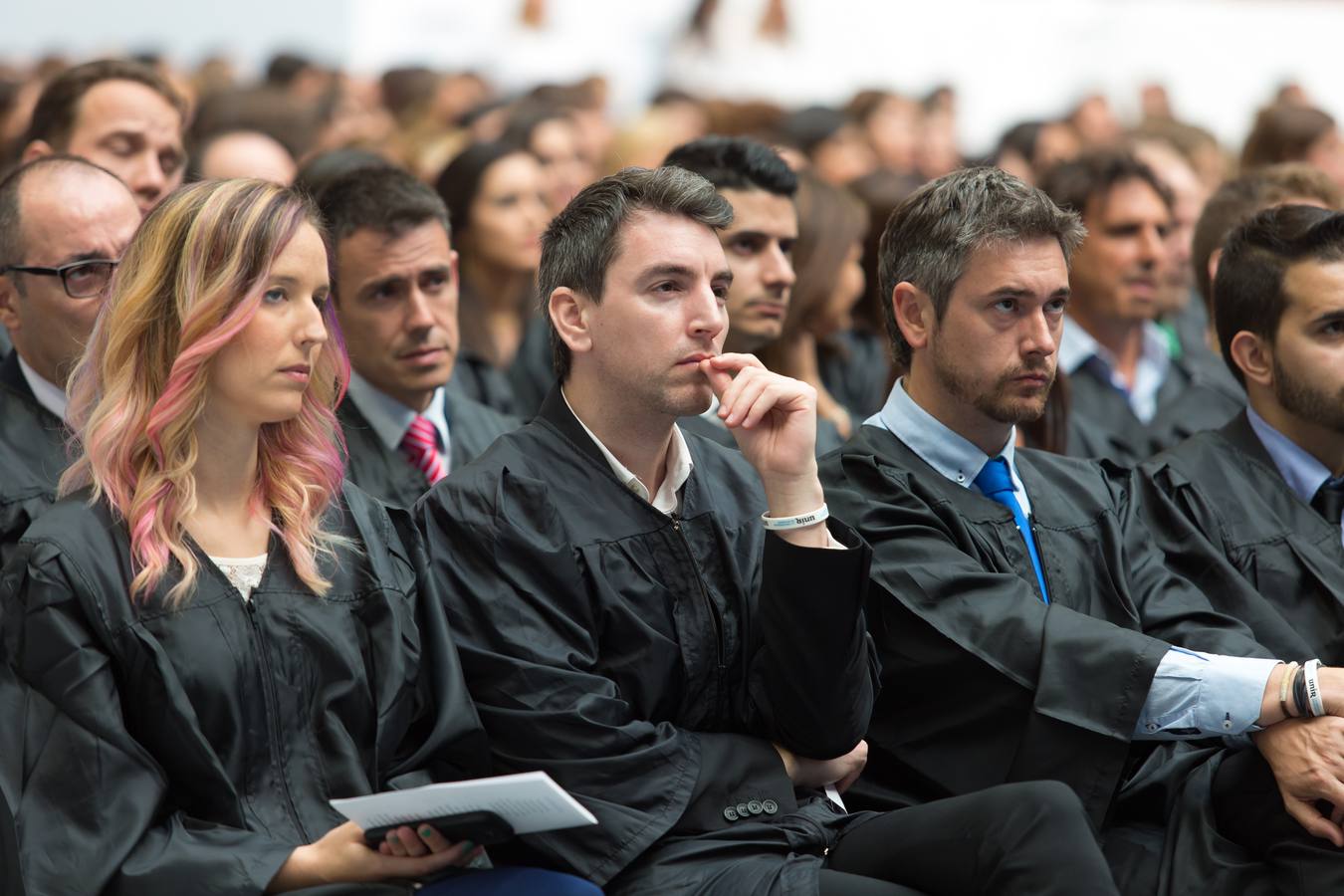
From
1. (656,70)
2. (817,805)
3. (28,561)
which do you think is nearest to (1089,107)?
Result: (656,70)

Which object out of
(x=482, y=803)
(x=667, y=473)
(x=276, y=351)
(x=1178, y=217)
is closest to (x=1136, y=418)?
(x=1178, y=217)

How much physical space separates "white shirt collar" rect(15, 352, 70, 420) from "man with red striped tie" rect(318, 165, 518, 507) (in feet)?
2.47

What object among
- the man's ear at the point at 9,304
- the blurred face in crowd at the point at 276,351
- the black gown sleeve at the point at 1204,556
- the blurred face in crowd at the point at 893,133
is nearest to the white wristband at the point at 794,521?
the blurred face in crowd at the point at 276,351

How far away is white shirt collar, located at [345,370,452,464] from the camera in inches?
171

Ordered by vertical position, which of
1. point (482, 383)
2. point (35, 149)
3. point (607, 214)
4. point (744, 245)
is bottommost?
point (482, 383)

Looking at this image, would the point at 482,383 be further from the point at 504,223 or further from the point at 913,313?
the point at 913,313

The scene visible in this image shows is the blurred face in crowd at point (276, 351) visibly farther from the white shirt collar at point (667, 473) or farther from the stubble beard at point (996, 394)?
the stubble beard at point (996, 394)

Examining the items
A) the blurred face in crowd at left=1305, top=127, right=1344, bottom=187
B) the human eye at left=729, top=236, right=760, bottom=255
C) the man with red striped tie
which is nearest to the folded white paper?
the man with red striped tie

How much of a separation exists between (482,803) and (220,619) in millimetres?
582

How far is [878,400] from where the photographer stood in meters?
6.09

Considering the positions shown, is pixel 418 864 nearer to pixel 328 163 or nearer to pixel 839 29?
pixel 328 163

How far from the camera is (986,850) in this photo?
2.79 metres

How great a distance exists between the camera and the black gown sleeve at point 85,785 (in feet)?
8.63

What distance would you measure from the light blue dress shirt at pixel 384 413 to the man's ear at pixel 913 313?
1.31 m
